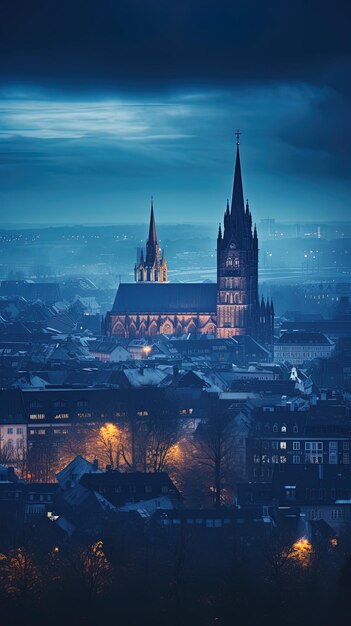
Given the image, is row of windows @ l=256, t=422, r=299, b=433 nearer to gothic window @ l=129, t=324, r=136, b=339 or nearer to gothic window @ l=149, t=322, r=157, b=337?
gothic window @ l=129, t=324, r=136, b=339

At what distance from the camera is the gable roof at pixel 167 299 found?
12719 cm

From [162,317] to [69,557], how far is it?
7649cm

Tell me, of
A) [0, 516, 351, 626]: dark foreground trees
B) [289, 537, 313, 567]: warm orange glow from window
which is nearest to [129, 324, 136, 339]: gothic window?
[289, 537, 313, 567]: warm orange glow from window

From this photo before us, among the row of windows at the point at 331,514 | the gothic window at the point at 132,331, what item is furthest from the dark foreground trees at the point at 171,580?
the gothic window at the point at 132,331

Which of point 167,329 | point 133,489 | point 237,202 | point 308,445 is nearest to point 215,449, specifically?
point 308,445

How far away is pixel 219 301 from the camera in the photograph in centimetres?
12481

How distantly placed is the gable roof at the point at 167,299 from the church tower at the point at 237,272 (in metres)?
2.36

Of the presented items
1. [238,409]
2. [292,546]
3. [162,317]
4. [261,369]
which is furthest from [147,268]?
[292,546]

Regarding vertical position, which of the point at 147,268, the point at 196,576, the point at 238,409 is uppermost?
the point at 147,268

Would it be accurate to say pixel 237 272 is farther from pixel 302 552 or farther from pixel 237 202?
pixel 302 552

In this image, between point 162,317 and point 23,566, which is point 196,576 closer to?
point 23,566

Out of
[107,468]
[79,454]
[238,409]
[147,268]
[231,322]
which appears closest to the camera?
[107,468]

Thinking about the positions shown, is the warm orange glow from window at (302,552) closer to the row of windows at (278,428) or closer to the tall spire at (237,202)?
the row of windows at (278,428)

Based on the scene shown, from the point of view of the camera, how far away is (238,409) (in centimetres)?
7450
